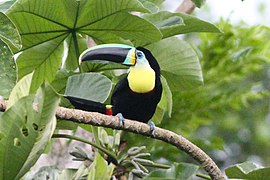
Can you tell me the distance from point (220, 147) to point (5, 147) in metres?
1.17

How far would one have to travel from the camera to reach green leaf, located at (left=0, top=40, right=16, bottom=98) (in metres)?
0.91

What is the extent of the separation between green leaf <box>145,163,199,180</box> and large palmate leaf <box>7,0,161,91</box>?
369 millimetres

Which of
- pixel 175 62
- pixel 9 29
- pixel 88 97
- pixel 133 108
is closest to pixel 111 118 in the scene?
pixel 88 97

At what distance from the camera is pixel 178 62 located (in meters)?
1.21

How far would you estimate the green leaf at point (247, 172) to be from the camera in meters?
0.94

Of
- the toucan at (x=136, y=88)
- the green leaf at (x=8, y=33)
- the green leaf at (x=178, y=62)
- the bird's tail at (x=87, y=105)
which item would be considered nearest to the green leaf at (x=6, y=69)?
the green leaf at (x=8, y=33)

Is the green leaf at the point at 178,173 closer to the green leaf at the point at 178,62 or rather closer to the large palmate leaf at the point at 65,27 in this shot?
the large palmate leaf at the point at 65,27

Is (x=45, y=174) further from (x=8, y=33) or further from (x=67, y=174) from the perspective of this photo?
(x=8, y=33)

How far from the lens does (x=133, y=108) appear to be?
1.37 meters

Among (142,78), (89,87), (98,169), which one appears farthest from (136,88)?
(98,169)

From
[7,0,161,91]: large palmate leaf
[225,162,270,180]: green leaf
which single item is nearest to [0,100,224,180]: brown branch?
[225,162,270,180]: green leaf

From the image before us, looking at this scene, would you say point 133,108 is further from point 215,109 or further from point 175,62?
point 215,109

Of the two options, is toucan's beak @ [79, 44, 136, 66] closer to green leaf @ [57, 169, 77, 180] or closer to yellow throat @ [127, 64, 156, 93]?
yellow throat @ [127, 64, 156, 93]

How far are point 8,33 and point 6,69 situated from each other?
6 centimetres
